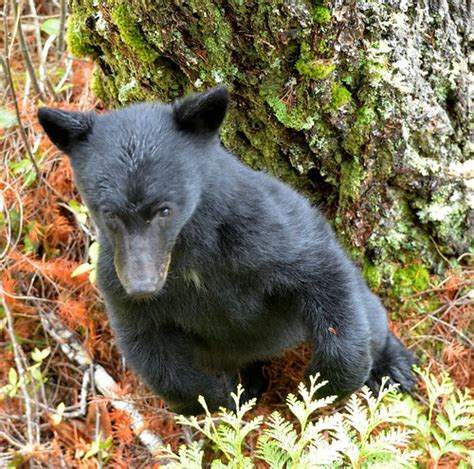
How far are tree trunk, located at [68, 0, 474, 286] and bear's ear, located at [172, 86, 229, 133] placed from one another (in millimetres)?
547

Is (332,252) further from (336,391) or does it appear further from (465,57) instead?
(465,57)

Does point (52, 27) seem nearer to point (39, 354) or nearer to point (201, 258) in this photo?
point (39, 354)

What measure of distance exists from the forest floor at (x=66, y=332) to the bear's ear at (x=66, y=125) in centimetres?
124

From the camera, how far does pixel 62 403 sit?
4.16 m

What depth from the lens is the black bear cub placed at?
9.15ft

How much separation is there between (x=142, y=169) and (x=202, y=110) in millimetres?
389

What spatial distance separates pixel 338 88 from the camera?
351 cm

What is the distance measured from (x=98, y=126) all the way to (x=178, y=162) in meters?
0.38

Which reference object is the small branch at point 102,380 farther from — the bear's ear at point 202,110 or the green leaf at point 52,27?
the green leaf at point 52,27

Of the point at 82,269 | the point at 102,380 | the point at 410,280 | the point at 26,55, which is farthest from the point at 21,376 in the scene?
the point at 410,280

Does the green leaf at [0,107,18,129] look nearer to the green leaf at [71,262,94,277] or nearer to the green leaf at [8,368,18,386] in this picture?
the green leaf at [71,262,94,277]

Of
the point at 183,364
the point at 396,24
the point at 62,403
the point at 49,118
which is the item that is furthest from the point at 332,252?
the point at 62,403

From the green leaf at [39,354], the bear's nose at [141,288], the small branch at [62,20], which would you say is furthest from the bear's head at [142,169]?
the small branch at [62,20]

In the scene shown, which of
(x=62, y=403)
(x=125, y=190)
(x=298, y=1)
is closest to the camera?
(x=125, y=190)
